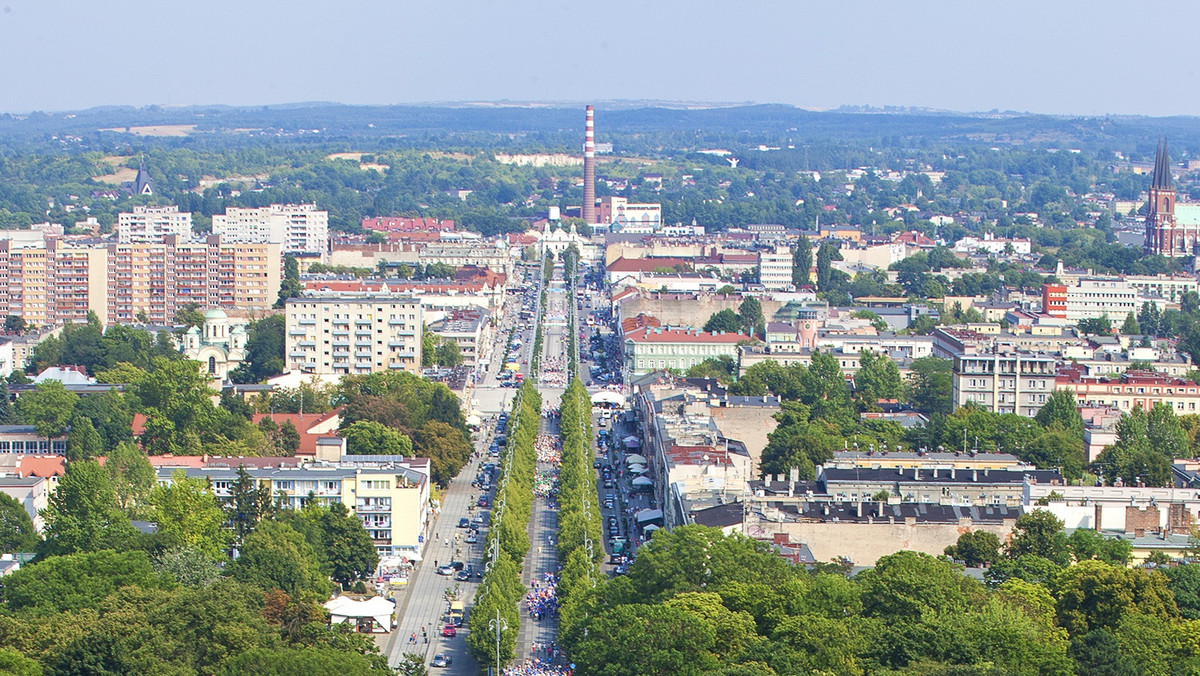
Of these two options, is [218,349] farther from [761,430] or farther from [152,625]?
[152,625]

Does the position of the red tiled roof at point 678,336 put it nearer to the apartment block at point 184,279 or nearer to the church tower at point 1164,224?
the apartment block at point 184,279

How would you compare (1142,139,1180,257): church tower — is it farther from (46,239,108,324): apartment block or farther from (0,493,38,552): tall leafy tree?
(0,493,38,552): tall leafy tree

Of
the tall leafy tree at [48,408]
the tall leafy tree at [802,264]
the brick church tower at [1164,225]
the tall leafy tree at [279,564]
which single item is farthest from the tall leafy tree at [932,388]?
the brick church tower at [1164,225]

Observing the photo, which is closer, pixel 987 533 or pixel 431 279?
pixel 987 533

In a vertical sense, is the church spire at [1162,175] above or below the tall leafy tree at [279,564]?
above

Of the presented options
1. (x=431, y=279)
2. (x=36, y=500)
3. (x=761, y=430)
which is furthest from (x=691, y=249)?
(x=36, y=500)
